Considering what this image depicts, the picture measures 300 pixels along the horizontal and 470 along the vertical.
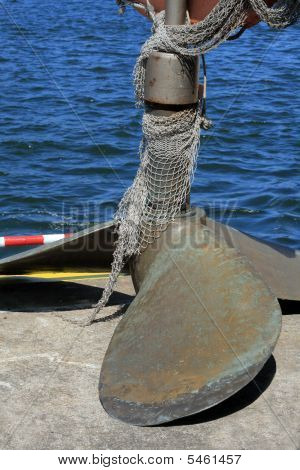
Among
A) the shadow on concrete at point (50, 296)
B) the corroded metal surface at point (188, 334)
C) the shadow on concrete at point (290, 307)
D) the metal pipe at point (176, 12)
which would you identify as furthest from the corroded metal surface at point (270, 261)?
the metal pipe at point (176, 12)

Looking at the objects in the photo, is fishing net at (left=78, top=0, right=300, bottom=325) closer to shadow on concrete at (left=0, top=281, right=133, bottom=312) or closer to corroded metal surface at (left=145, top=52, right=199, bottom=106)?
corroded metal surface at (left=145, top=52, right=199, bottom=106)

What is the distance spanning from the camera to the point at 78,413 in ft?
13.7

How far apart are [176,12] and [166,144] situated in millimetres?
713

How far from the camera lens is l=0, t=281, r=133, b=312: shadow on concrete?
5492 mm

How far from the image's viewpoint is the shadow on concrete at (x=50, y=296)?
5.49 metres

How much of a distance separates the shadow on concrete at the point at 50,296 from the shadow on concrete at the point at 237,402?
137 centimetres

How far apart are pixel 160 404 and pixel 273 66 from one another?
13391 mm

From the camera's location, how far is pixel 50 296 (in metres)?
5.66

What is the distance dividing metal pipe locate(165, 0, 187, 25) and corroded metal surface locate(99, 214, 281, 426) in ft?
3.55

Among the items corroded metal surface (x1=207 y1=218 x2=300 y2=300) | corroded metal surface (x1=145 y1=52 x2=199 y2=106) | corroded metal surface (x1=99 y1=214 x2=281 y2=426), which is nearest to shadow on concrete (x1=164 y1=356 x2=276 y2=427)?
corroded metal surface (x1=99 y1=214 x2=281 y2=426)

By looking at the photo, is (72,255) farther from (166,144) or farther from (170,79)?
(170,79)

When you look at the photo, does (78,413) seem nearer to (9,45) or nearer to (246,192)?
(246,192)

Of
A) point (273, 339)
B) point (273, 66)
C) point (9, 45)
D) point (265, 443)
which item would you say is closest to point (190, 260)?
point (273, 339)
